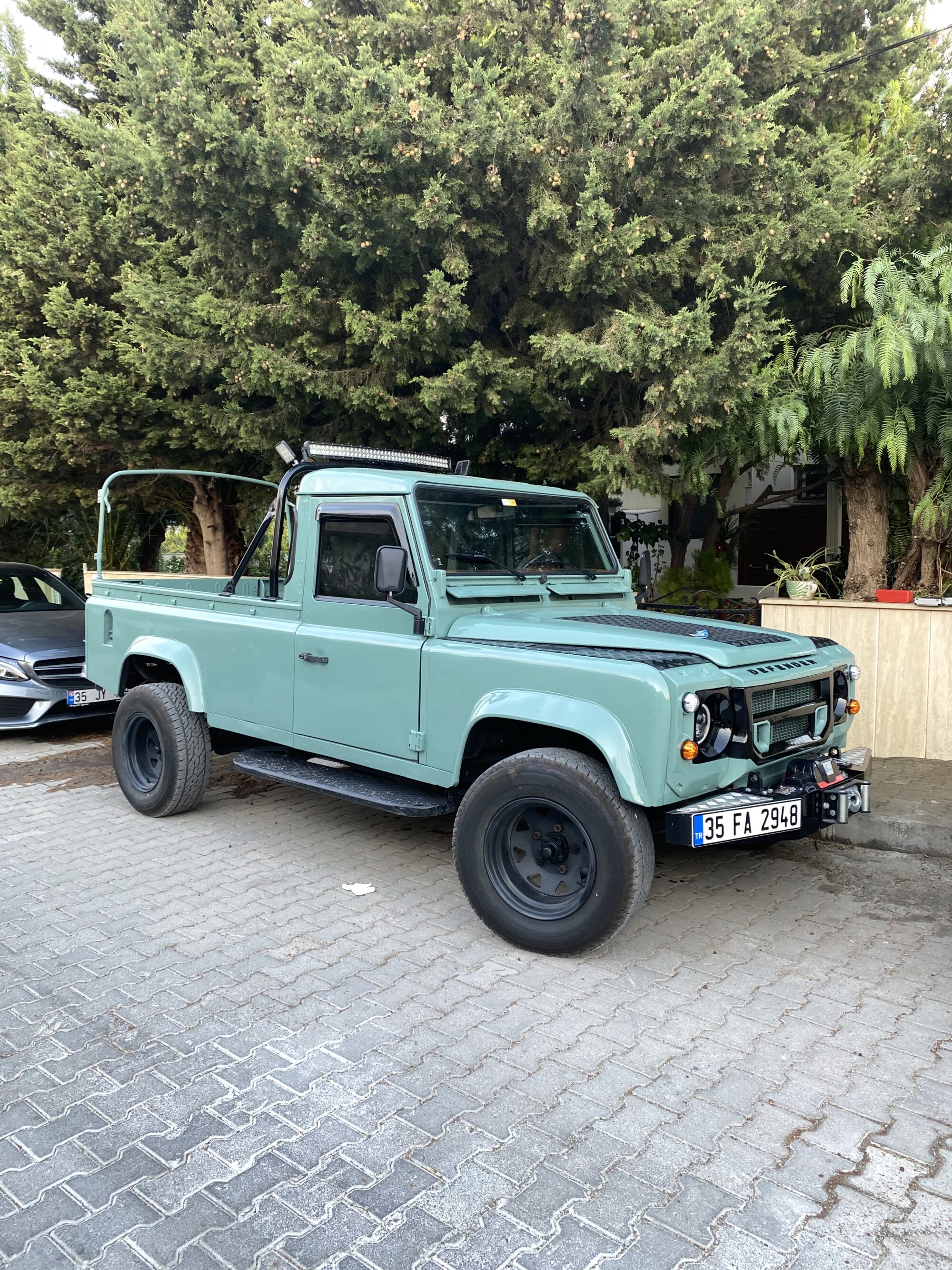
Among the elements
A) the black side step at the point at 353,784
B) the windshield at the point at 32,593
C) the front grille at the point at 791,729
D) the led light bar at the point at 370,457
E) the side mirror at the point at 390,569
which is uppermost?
the led light bar at the point at 370,457

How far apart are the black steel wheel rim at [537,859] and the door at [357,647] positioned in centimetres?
68

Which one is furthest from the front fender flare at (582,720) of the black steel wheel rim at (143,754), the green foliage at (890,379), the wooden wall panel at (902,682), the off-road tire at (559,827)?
the wooden wall panel at (902,682)

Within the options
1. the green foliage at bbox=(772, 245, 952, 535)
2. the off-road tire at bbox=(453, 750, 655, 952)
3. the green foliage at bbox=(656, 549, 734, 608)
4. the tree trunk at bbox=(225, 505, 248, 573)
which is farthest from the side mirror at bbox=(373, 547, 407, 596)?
the tree trunk at bbox=(225, 505, 248, 573)

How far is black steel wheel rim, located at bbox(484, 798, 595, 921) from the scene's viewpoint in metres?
3.79

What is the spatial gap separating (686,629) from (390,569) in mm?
1550

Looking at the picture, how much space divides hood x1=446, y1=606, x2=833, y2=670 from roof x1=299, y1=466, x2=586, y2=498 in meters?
0.75

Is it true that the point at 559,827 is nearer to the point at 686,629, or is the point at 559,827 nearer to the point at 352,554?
the point at 686,629

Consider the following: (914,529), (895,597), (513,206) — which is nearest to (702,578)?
(914,529)

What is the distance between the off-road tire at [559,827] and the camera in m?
3.54

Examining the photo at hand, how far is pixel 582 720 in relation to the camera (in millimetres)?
3682

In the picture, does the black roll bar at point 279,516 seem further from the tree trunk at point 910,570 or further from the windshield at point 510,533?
the tree trunk at point 910,570

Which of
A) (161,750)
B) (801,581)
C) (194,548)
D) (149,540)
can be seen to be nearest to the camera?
(161,750)

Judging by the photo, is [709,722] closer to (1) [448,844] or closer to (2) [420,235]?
(1) [448,844]

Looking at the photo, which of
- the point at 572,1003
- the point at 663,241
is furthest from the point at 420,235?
the point at 572,1003
